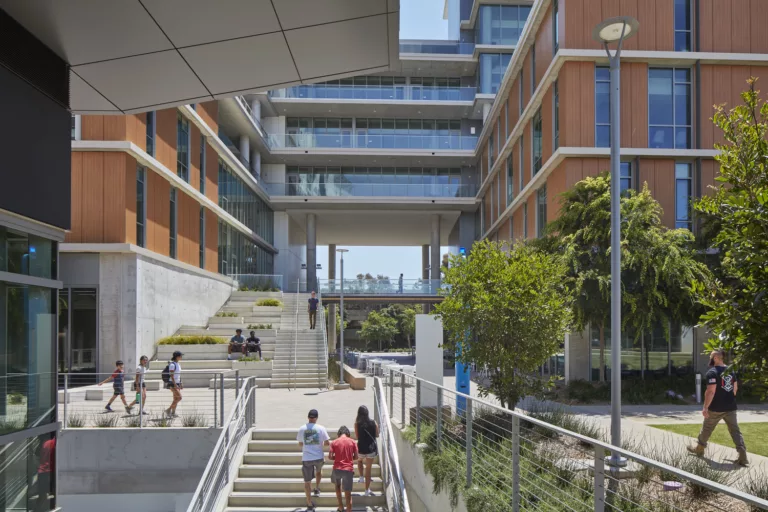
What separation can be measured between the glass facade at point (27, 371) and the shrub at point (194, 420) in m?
8.09

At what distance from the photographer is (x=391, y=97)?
175ft

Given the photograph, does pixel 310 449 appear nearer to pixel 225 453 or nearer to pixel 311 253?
pixel 225 453

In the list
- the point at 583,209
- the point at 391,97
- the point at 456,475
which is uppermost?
the point at 391,97

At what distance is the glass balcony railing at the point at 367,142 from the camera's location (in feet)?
171

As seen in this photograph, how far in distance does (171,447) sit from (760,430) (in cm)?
1250

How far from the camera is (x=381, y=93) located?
53.3 meters

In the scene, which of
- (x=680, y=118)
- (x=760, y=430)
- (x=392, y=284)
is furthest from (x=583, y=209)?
(x=392, y=284)

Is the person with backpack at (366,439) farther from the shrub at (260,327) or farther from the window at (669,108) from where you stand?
the shrub at (260,327)

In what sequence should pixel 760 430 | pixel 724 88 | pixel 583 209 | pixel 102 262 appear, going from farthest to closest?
1. pixel 724 88
2. pixel 102 262
3. pixel 583 209
4. pixel 760 430

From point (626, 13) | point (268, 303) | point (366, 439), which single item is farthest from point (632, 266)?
point (268, 303)

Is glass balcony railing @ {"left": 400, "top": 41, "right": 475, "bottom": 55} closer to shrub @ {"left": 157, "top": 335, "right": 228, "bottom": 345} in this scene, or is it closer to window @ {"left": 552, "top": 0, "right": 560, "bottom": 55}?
window @ {"left": 552, "top": 0, "right": 560, "bottom": 55}

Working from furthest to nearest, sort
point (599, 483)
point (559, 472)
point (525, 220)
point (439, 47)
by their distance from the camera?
point (439, 47), point (525, 220), point (559, 472), point (599, 483)

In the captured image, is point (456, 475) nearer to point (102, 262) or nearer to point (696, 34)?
point (102, 262)

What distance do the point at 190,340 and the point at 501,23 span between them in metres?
35.2
